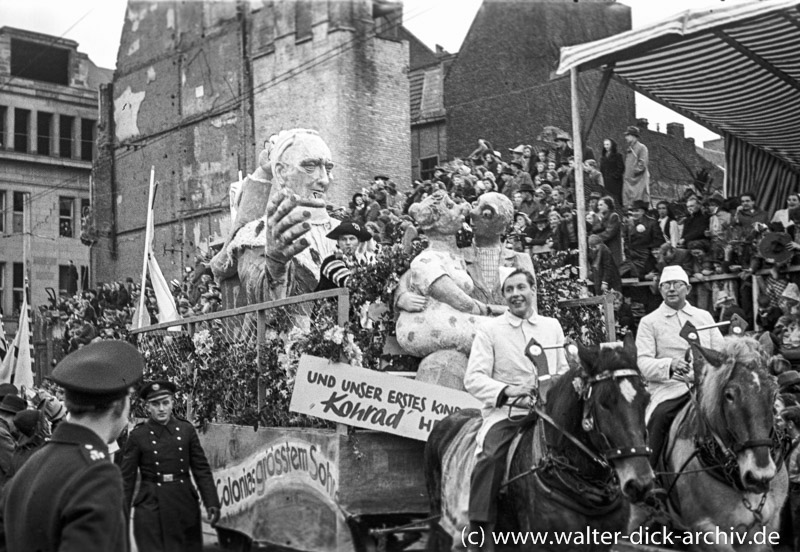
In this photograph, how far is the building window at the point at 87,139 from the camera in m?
52.7

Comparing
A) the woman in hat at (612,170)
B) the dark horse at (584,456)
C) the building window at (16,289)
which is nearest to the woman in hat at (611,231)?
the woman in hat at (612,170)

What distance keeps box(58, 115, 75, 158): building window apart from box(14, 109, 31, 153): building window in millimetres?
1511

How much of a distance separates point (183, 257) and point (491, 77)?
12.1 metres

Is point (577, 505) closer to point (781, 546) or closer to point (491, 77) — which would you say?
point (781, 546)

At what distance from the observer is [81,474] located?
3688mm

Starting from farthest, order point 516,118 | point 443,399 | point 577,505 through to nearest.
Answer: point 516,118 → point 443,399 → point 577,505

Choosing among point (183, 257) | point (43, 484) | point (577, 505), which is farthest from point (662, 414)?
point (183, 257)

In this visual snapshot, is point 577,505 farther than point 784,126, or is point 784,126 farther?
point 784,126

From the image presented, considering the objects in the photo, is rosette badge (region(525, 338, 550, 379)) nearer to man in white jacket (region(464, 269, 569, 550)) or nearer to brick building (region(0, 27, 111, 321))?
man in white jacket (region(464, 269, 569, 550))

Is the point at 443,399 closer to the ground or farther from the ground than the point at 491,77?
closer to the ground

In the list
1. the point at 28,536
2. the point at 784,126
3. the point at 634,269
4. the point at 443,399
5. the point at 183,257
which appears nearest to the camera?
the point at 28,536

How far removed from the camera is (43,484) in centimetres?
371

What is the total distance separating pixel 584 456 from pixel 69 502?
142 inches

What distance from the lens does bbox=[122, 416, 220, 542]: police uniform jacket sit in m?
8.84
